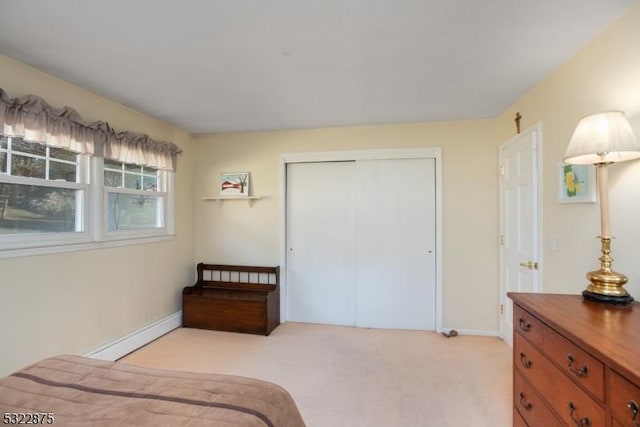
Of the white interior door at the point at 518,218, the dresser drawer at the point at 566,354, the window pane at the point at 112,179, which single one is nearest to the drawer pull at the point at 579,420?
the dresser drawer at the point at 566,354

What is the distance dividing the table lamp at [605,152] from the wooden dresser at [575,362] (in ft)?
0.20

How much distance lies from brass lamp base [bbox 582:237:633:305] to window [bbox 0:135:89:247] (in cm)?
338

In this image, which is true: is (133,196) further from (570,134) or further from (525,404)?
(570,134)

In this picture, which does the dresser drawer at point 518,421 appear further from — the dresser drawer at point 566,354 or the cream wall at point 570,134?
the cream wall at point 570,134

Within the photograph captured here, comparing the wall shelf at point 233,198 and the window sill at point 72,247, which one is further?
the wall shelf at point 233,198

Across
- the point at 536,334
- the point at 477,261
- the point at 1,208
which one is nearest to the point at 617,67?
the point at 536,334

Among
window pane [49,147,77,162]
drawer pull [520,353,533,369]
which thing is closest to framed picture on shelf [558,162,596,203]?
drawer pull [520,353,533,369]

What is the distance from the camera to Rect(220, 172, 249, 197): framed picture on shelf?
3.79 meters

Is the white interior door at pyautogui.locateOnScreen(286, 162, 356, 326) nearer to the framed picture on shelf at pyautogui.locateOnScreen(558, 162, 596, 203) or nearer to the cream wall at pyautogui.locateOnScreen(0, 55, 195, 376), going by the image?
the cream wall at pyautogui.locateOnScreen(0, 55, 195, 376)

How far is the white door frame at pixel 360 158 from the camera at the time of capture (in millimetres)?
3395

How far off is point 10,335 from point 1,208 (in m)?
0.83

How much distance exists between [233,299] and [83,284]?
136 centimetres

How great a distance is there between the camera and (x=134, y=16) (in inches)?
63.1

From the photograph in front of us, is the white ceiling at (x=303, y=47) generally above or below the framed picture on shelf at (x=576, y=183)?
above
